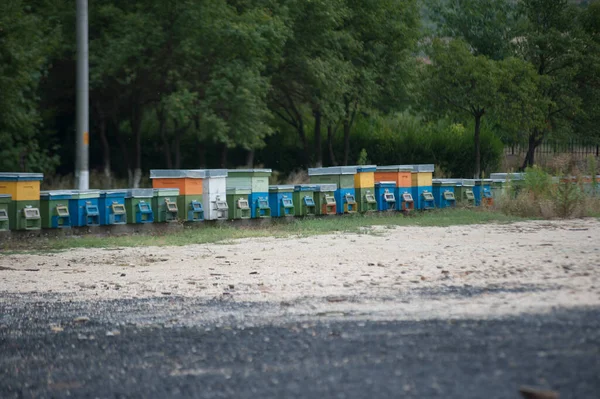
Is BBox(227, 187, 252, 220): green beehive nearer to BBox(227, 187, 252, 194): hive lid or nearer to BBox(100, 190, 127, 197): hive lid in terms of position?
BBox(227, 187, 252, 194): hive lid

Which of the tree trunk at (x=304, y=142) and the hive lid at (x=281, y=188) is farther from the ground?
the tree trunk at (x=304, y=142)

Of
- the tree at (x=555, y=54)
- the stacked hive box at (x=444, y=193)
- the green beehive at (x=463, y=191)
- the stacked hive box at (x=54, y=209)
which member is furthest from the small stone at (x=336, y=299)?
the tree at (x=555, y=54)

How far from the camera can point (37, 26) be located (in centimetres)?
2906

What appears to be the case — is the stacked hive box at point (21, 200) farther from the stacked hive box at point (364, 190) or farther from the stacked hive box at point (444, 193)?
the stacked hive box at point (444, 193)

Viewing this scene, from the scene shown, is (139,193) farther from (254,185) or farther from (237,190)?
(254,185)

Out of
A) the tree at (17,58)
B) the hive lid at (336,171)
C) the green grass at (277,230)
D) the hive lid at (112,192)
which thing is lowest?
the green grass at (277,230)

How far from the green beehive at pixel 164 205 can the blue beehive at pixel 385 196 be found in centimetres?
730

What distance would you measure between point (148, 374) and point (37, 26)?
77.8 feet

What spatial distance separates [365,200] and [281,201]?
310cm

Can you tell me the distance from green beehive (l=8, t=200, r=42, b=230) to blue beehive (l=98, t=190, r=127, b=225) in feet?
5.24

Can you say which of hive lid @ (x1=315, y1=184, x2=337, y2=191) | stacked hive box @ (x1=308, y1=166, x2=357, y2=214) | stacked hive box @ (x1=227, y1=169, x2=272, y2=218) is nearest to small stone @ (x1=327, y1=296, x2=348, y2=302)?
stacked hive box @ (x1=227, y1=169, x2=272, y2=218)

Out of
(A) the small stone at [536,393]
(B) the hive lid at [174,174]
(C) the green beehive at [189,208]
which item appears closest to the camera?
(A) the small stone at [536,393]

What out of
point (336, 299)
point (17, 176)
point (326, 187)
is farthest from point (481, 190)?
point (336, 299)

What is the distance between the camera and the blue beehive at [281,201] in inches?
983
